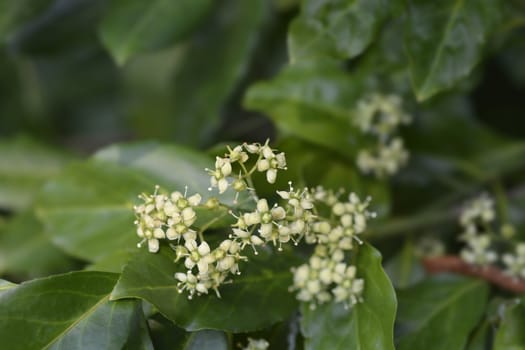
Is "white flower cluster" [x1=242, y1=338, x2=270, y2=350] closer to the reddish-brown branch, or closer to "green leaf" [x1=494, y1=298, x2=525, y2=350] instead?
"green leaf" [x1=494, y1=298, x2=525, y2=350]

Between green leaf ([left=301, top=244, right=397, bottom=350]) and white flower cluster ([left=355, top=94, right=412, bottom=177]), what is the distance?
373 millimetres

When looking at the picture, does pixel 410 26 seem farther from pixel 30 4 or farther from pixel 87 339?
pixel 30 4

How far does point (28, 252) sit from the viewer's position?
1629mm

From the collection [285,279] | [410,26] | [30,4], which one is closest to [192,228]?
[285,279]

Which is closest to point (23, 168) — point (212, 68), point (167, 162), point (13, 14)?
point (13, 14)

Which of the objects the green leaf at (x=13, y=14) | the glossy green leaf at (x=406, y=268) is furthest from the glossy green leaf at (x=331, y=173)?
the green leaf at (x=13, y=14)

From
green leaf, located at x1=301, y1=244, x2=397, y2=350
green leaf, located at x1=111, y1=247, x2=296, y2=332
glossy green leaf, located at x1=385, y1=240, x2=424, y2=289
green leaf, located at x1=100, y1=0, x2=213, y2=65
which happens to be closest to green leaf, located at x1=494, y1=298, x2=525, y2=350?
green leaf, located at x1=301, y1=244, x2=397, y2=350

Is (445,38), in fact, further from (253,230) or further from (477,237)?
(253,230)

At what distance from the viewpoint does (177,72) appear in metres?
1.99

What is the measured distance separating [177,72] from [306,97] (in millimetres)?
584

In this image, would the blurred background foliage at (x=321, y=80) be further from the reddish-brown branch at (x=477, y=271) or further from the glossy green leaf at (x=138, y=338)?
the glossy green leaf at (x=138, y=338)

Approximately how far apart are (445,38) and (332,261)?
16.8 inches

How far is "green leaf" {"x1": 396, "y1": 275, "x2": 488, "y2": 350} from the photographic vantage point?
45.9 inches

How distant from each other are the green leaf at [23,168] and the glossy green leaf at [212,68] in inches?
11.8
